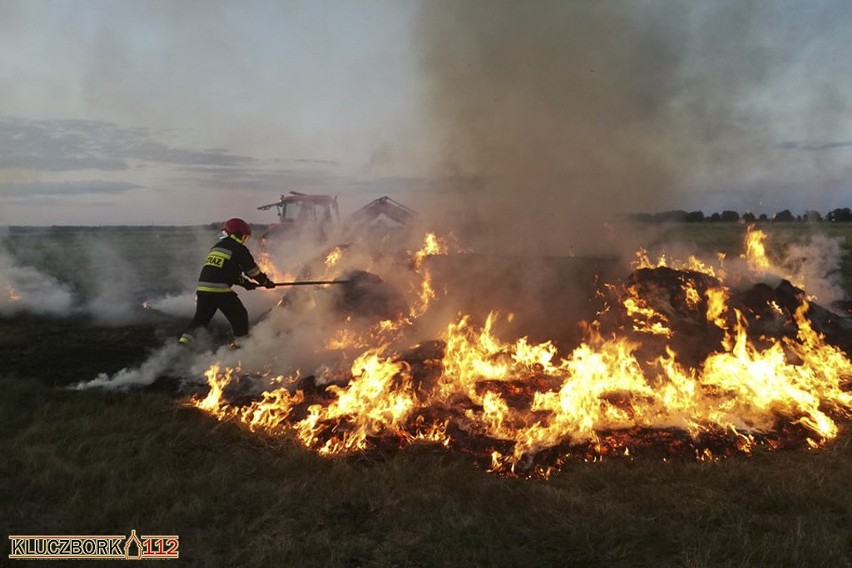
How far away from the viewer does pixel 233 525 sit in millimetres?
4363

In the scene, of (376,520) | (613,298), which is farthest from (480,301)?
(376,520)

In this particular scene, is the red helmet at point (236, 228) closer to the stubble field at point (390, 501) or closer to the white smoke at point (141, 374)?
the white smoke at point (141, 374)

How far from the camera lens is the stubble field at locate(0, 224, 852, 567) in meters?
3.98

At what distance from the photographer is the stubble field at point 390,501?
157 inches

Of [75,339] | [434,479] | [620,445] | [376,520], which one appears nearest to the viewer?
[376,520]

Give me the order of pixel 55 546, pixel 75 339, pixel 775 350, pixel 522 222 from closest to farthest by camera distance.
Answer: pixel 55 546, pixel 775 350, pixel 75 339, pixel 522 222

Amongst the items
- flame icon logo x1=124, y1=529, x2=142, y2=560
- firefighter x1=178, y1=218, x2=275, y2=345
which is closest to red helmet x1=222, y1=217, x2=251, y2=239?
firefighter x1=178, y1=218, x2=275, y2=345

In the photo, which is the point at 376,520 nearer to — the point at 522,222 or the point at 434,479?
the point at 434,479

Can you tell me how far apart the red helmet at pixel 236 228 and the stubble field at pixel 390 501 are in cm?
320

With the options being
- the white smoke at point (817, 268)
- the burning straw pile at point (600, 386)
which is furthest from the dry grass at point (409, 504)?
the white smoke at point (817, 268)

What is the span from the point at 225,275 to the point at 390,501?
17.3 ft

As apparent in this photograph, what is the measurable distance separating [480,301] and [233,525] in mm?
6413

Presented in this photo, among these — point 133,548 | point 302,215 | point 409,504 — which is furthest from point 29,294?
point 409,504

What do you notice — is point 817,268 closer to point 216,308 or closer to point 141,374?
point 216,308
